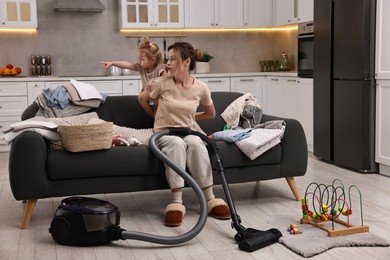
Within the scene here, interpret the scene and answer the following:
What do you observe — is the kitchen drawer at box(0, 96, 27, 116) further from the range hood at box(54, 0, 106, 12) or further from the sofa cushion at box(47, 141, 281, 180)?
the sofa cushion at box(47, 141, 281, 180)

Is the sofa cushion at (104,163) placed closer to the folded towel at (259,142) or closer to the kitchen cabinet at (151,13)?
the folded towel at (259,142)

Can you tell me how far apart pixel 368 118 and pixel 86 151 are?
8.58 ft

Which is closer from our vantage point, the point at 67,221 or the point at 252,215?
the point at 67,221

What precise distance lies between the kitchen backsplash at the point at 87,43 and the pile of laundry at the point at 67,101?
3.15 metres

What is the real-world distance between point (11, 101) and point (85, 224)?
3924mm

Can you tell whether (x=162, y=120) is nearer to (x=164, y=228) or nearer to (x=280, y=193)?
(x=164, y=228)

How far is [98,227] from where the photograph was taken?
3240mm

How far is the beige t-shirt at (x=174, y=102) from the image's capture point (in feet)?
13.0

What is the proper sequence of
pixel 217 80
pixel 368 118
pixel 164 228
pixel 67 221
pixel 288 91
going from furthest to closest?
1. pixel 217 80
2. pixel 288 91
3. pixel 368 118
4. pixel 164 228
5. pixel 67 221

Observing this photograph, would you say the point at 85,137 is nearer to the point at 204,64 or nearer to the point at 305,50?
the point at 305,50

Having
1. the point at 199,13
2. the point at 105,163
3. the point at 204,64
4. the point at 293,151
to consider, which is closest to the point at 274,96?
the point at 204,64

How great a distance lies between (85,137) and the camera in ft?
11.8

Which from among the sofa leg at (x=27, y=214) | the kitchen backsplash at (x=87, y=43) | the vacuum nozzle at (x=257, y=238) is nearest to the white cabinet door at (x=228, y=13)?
the kitchen backsplash at (x=87, y=43)

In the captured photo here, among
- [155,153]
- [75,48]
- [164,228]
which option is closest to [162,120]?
[155,153]
